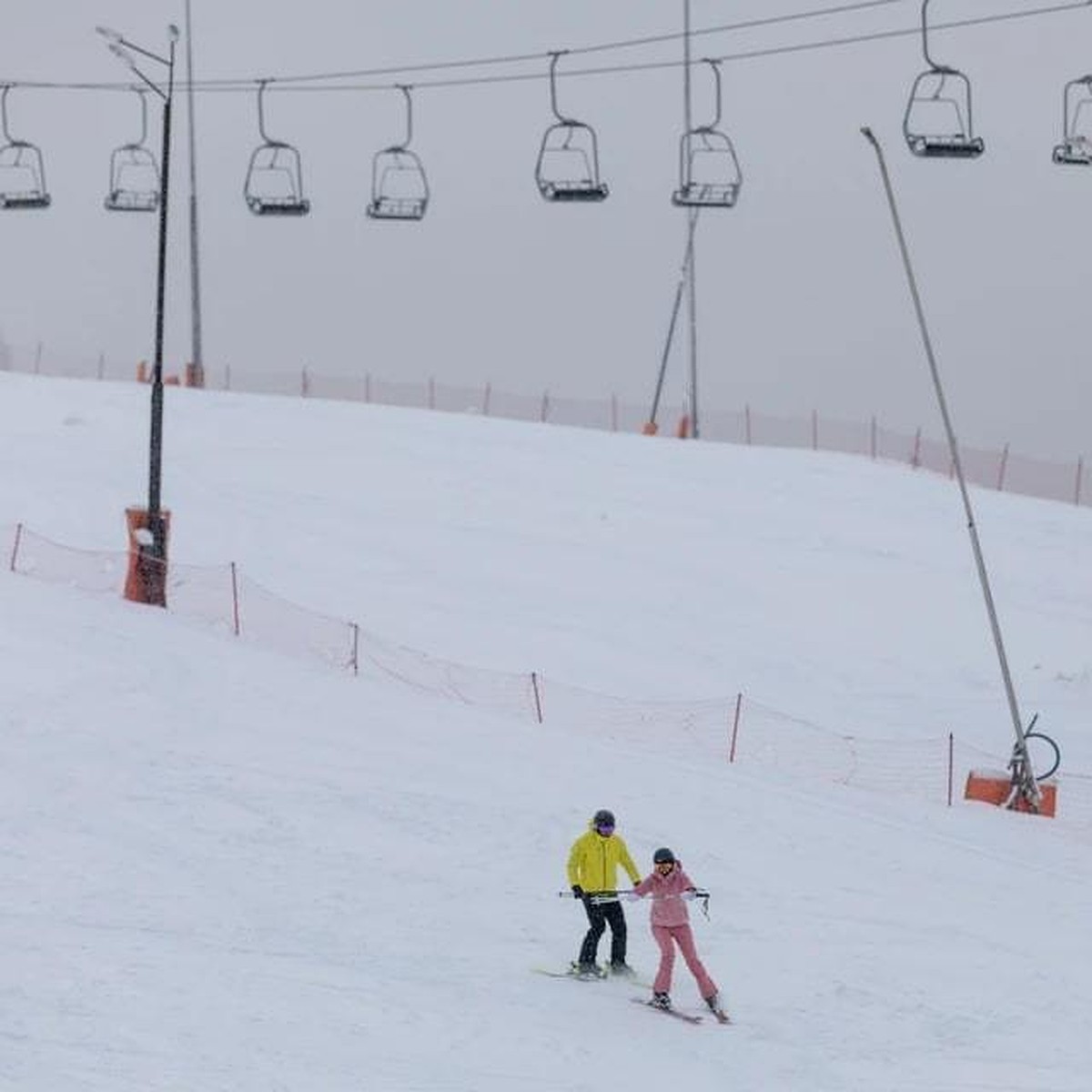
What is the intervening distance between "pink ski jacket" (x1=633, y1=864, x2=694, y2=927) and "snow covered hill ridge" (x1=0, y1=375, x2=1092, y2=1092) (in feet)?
2.41

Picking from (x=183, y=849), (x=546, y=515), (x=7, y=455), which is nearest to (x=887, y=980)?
(x=183, y=849)

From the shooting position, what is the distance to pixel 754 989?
19.2 meters

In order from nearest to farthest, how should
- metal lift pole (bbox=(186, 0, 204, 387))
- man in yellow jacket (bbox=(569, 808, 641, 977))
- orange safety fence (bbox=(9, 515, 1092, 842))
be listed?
man in yellow jacket (bbox=(569, 808, 641, 977)) < orange safety fence (bbox=(9, 515, 1092, 842)) < metal lift pole (bbox=(186, 0, 204, 387))

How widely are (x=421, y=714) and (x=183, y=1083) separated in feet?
42.9

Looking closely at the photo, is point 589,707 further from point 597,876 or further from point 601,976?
point 597,876

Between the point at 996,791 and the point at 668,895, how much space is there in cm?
1189

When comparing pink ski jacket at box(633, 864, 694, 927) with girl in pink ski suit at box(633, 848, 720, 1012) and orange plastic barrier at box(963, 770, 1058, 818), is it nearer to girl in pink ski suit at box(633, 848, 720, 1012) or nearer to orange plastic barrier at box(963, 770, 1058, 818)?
girl in pink ski suit at box(633, 848, 720, 1012)

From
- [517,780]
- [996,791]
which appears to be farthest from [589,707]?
[517,780]

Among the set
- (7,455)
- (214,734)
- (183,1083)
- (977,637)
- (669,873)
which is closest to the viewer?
(183,1083)

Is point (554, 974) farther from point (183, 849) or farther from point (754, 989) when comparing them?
point (183, 849)

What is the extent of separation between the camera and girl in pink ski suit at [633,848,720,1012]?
59.5 feet

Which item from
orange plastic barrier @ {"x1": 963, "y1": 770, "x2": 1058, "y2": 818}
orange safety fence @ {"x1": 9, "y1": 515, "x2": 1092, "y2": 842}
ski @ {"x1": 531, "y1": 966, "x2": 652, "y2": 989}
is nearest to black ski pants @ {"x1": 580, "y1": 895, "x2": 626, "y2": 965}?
ski @ {"x1": 531, "y1": 966, "x2": 652, "y2": 989}

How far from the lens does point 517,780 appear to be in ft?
84.2

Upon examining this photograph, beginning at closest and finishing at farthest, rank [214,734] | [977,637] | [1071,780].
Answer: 1. [214,734]
2. [1071,780]
3. [977,637]
